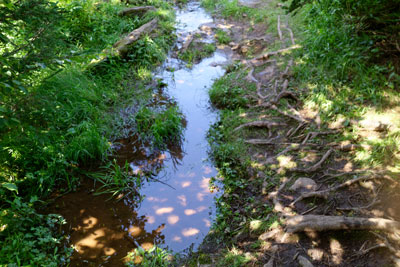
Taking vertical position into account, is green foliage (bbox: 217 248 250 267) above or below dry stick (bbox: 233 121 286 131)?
below

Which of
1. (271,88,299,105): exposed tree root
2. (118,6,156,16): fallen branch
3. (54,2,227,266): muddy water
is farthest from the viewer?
(118,6,156,16): fallen branch

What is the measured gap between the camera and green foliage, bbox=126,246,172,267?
10.5 ft

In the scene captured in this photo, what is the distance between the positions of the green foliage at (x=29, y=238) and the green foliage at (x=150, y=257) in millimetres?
719

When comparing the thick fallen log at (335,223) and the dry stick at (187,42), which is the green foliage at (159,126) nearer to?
the thick fallen log at (335,223)

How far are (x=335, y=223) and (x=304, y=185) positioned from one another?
2.70 feet

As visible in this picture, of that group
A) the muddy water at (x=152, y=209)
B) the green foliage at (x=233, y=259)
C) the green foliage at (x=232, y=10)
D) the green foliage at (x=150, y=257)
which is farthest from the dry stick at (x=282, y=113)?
the green foliage at (x=232, y=10)

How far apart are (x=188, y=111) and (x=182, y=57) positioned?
2348 mm

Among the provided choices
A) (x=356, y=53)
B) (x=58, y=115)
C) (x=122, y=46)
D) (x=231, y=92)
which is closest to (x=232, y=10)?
(x=122, y=46)

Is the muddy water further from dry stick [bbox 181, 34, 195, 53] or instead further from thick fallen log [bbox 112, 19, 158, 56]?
dry stick [bbox 181, 34, 195, 53]

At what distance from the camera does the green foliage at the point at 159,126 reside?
5.04m

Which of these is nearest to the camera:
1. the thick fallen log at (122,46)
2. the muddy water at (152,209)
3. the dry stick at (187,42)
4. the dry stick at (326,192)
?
the dry stick at (326,192)

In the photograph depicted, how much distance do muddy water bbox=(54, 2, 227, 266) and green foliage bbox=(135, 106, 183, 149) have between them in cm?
17

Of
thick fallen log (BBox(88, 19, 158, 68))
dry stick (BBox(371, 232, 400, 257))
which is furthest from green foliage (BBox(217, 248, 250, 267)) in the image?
thick fallen log (BBox(88, 19, 158, 68))

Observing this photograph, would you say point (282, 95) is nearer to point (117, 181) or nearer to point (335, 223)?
point (335, 223)
